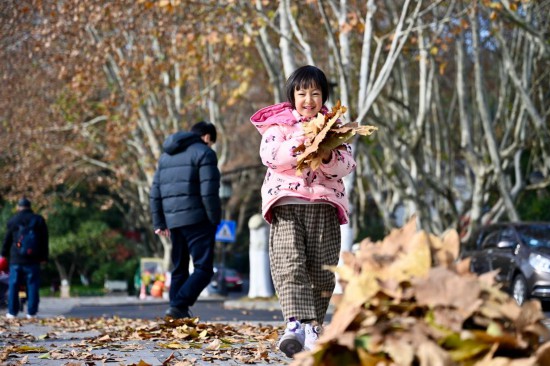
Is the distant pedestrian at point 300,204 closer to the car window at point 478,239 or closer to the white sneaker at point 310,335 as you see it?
the white sneaker at point 310,335

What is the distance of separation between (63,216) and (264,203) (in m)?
36.6

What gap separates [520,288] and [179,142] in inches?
306

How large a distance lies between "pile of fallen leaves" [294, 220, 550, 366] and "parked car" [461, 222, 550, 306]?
1200 centimetres

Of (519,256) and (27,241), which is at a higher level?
(27,241)

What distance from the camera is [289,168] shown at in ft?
21.9

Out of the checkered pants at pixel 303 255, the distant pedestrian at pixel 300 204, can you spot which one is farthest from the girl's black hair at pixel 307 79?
the checkered pants at pixel 303 255

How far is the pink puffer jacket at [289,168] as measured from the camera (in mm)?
6586

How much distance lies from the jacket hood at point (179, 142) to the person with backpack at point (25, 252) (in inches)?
189

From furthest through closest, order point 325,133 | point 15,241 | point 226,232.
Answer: point 226,232 < point 15,241 < point 325,133

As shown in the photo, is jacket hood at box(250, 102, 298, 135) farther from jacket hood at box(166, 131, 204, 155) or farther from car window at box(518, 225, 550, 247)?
car window at box(518, 225, 550, 247)

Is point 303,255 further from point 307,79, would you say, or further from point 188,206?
point 188,206

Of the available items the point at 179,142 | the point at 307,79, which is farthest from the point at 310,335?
the point at 179,142

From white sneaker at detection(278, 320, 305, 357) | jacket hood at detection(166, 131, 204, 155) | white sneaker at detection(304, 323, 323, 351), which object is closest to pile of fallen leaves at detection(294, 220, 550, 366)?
white sneaker at detection(278, 320, 305, 357)

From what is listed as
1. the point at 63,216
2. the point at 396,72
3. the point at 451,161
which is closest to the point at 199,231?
the point at 396,72
